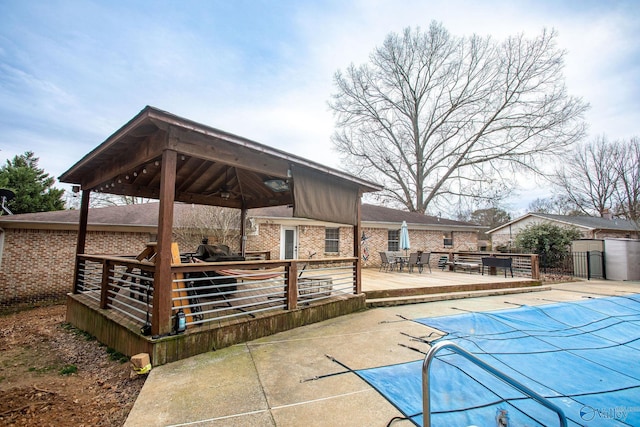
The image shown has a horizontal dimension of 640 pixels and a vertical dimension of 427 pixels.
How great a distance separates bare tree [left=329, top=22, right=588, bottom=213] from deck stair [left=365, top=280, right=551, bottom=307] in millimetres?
13283

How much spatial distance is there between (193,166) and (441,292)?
6496 mm

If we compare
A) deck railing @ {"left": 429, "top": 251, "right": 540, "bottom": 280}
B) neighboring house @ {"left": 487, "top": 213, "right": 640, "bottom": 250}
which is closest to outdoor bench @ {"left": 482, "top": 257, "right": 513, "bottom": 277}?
deck railing @ {"left": 429, "top": 251, "right": 540, "bottom": 280}

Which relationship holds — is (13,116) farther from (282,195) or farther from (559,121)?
(559,121)

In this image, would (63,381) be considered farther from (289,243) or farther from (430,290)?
(289,243)

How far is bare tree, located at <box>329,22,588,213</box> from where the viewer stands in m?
18.3

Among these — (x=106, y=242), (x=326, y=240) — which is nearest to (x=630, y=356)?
(x=326, y=240)

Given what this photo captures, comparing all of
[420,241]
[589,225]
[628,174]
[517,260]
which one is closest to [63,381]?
[420,241]

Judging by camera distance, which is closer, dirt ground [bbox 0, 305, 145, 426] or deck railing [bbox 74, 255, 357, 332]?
dirt ground [bbox 0, 305, 145, 426]

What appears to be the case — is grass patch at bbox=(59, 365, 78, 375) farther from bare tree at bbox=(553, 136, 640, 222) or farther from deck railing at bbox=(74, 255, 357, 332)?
bare tree at bbox=(553, 136, 640, 222)

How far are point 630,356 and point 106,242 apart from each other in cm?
1289

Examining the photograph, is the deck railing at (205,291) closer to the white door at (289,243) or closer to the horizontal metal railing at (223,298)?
the horizontal metal railing at (223,298)

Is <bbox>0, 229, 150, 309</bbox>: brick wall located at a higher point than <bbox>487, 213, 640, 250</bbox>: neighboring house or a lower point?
lower

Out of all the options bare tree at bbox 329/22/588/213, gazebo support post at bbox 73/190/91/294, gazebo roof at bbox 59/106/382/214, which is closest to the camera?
gazebo roof at bbox 59/106/382/214

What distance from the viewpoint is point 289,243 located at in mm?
12273
